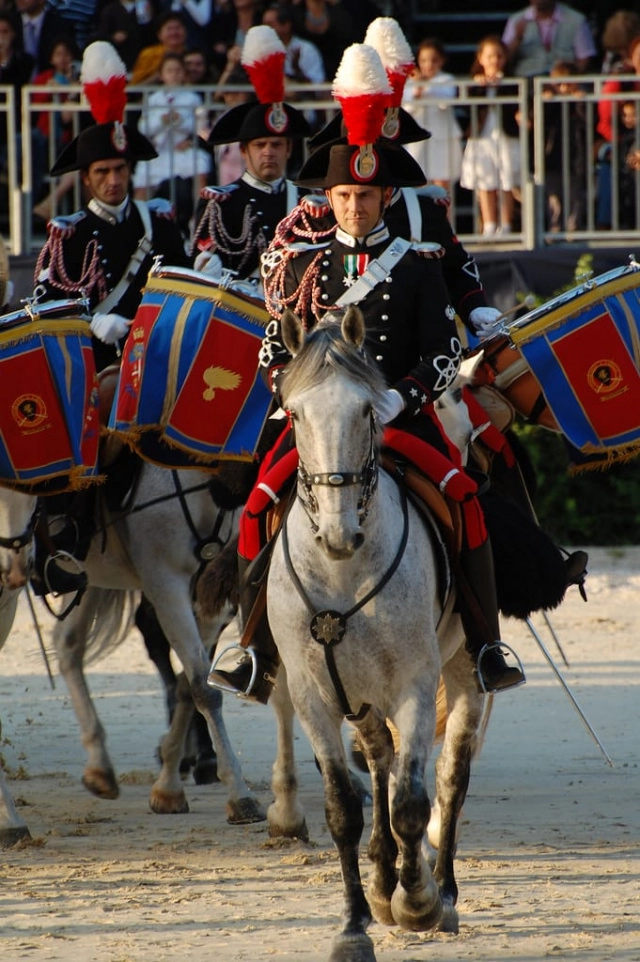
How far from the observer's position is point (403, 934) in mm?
5953

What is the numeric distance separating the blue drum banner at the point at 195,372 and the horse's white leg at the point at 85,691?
163 centimetres

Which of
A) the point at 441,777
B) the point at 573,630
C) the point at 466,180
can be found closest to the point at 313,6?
the point at 466,180

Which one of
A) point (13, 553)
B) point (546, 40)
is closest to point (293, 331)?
point (13, 553)

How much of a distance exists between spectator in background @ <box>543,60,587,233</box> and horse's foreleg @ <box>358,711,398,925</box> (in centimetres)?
912

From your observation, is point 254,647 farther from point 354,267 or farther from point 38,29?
point 38,29

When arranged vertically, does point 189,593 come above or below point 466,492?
below

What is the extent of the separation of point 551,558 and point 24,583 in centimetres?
224

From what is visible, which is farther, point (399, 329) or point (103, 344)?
point (103, 344)

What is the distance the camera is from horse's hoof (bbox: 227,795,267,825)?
25.4 feet

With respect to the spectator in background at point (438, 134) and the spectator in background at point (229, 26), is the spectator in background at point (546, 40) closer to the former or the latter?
the spectator in background at point (438, 134)

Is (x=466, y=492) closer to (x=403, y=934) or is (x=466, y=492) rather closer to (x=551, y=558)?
(x=551, y=558)

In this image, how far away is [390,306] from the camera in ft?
20.2

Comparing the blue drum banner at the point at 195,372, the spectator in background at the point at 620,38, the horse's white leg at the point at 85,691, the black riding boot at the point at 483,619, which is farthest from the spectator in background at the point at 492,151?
the black riding boot at the point at 483,619

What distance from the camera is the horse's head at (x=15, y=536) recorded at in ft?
23.3
